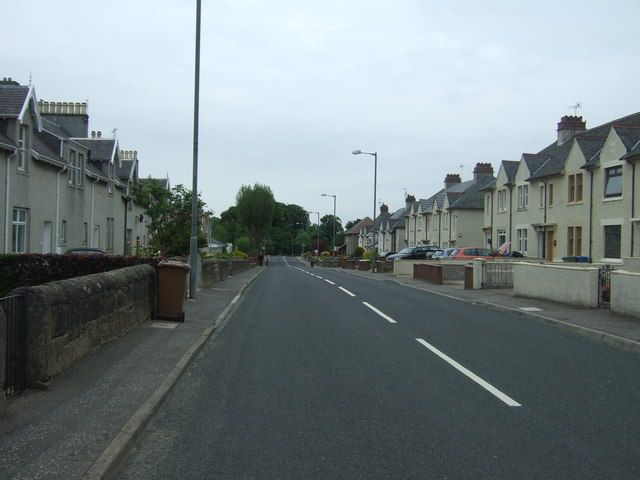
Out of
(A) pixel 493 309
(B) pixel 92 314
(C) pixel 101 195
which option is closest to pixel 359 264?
(C) pixel 101 195

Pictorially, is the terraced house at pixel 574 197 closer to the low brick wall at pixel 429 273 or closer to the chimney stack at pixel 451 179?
the low brick wall at pixel 429 273

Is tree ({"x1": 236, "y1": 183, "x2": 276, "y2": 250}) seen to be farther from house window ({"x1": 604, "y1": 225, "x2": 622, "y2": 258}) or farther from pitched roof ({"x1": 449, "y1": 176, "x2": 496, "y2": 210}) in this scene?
house window ({"x1": 604, "y1": 225, "x2": 622, "y2": 258})

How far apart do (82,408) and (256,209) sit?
299 feet

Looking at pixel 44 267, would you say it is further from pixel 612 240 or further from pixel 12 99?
pixel 612 240

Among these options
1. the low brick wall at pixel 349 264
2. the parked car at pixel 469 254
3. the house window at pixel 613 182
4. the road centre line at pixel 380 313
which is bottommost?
the low brick wall at pixel 349 264

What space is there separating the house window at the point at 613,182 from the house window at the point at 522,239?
1057cm

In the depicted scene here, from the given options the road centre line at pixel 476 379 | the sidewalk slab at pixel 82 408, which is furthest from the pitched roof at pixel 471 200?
the sidewalk slab at pixel 82 408

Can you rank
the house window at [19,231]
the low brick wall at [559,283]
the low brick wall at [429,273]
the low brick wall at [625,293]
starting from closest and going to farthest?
the low brick wall at [625,293]
the low brick wall at [559,283]
the house window at [19,231]
the low brick wall at [429,273]

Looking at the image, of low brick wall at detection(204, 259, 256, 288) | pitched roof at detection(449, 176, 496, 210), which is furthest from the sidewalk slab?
pitched roof at detection(449, 176, 496, 210)

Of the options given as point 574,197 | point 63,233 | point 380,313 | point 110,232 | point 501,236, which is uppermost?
point 574,197

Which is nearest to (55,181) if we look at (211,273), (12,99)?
(12,99)

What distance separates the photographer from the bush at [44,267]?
58.0 ft

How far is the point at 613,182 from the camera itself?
1228 inches

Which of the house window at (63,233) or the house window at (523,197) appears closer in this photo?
the house window at (63,233)
